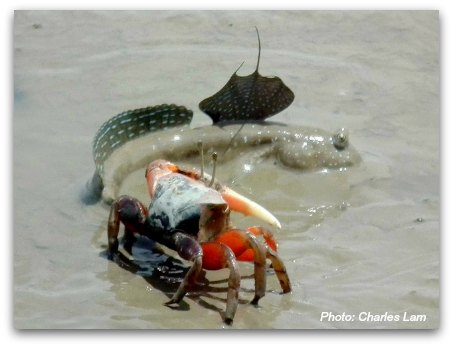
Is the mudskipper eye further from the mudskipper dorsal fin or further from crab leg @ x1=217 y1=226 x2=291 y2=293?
crab leg @ x1=217 y1=226 x2=291 y2=293

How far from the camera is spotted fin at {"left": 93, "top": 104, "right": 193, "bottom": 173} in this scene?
5289 millimetres

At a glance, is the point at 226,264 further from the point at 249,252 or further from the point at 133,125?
the point at 133,125

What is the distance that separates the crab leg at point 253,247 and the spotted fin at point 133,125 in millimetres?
1121

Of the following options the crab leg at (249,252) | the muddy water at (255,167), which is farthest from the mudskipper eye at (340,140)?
the crab leg at (249,252)

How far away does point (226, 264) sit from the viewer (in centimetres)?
423

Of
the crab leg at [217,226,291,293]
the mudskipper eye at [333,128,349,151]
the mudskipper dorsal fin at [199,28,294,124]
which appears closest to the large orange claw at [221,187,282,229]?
the crab leg at [217,226,291,293]

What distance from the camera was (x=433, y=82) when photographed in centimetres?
659

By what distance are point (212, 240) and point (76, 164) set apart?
1517 millimetres

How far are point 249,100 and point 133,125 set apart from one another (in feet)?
2.22

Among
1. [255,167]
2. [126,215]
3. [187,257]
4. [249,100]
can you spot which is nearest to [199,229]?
[187,257]

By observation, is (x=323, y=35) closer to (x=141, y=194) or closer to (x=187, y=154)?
(x=187, y=154)

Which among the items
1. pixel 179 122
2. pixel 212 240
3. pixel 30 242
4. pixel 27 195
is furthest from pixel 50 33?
pixel 212 240

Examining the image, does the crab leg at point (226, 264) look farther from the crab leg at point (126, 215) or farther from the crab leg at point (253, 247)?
the crab leg at point (126, 215)

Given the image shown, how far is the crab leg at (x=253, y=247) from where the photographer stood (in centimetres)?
419
